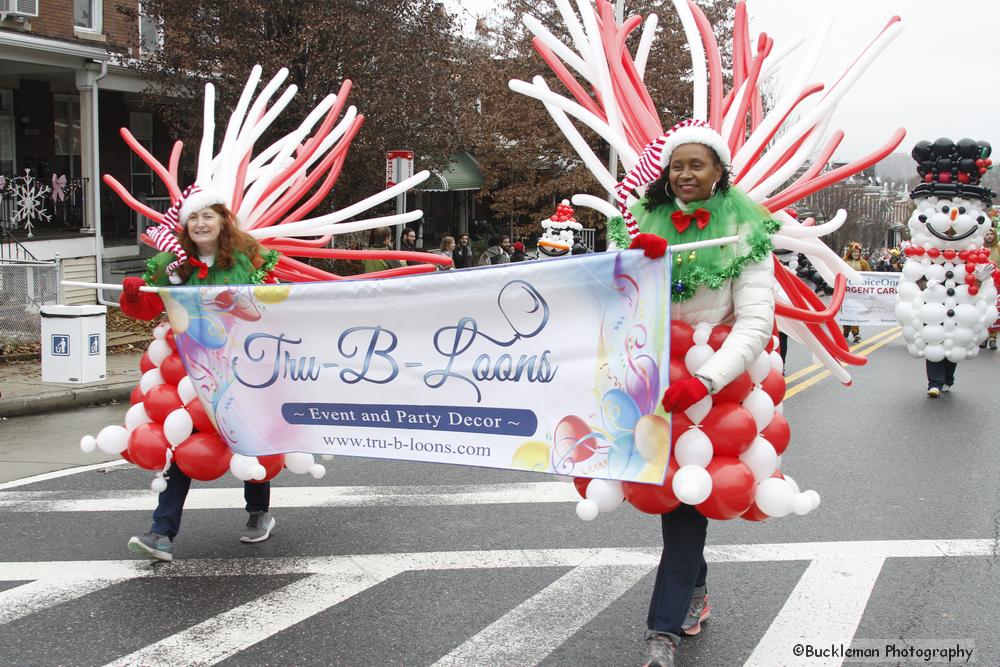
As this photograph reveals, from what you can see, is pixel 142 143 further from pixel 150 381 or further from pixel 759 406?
pixel 759 406

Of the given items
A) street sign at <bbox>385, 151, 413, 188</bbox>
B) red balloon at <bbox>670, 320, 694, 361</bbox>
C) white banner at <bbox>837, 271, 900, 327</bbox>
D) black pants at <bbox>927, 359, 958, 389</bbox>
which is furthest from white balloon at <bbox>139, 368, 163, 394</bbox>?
white banner at <bbox>837, 271, 900, 327</bbox>

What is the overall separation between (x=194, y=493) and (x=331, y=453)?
2357mm

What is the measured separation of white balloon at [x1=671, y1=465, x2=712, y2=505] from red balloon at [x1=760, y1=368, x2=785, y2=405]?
623mm

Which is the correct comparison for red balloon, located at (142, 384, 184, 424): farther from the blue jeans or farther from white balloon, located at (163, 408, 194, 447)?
the blue jeans

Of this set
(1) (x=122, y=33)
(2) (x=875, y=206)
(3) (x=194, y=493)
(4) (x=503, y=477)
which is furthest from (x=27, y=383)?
(2) (x=875, y=206)

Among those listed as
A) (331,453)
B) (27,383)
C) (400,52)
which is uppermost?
(400,52)

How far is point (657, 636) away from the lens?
13.2ft

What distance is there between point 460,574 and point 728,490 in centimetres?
181

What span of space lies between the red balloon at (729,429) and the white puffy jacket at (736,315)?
198mm

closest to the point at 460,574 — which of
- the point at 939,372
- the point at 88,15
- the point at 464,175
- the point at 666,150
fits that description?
the point at 666,150

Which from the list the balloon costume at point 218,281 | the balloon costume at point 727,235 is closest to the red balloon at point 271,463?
Result: the balloon costume at point 218,281

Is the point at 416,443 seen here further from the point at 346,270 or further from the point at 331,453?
the point at 346,270

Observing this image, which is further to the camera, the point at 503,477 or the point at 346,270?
the point at 346,270

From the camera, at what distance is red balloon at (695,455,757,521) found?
3883 millimetres
